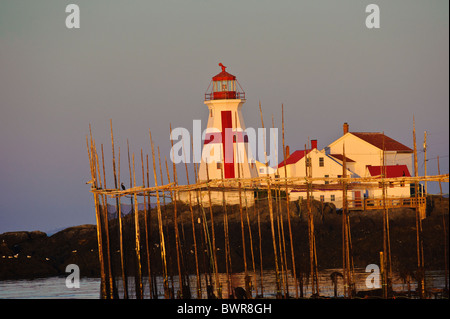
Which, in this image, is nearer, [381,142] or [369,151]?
[369,151]

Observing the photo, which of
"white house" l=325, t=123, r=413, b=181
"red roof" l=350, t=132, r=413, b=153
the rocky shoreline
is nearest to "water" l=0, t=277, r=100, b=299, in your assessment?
the rocky shoreline

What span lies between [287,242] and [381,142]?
18106 millimetres

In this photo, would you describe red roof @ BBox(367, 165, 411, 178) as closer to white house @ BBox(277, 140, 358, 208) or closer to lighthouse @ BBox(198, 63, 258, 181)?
white house @ BBox(277, 140, 358, 208)

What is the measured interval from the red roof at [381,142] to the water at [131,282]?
20578 mm

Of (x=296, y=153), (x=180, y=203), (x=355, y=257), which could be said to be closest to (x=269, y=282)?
(x=355, y=257)

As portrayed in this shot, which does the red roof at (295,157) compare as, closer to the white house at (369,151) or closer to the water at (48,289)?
the white house at (369,151)

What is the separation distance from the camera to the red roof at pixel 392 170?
59969mm

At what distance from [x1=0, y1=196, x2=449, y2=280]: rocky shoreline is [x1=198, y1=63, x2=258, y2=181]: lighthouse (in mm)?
3646

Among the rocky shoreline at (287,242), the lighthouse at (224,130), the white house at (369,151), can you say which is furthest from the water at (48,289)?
the white house at (369,151)

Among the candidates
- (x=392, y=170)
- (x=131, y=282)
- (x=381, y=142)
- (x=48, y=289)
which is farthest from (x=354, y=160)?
(x=48, y=289)

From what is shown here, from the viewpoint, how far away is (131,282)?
4312 centimetres

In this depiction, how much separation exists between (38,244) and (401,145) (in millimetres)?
24820

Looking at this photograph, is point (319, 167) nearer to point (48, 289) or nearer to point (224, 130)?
point (224, 130)

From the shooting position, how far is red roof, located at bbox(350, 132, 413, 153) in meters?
64.2
